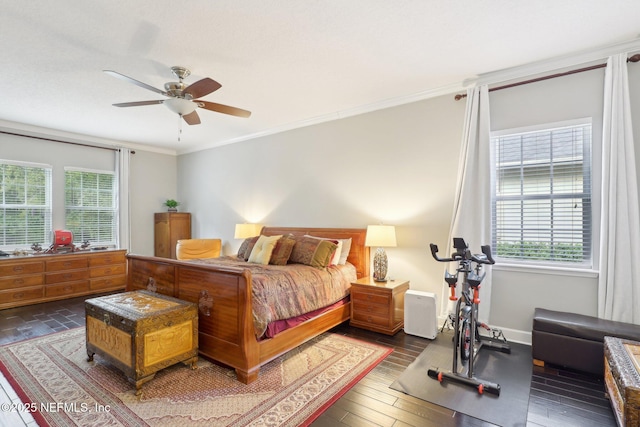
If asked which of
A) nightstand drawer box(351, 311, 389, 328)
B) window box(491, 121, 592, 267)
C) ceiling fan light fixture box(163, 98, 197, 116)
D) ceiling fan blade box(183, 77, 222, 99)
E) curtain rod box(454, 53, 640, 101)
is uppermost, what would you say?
curtain rod box(454, 53, 640, 101)

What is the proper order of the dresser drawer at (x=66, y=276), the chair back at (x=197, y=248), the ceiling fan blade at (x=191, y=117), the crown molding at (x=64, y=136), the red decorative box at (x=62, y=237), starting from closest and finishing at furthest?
the ceiling fan blade at (x=191, y=117), the dresser drawer at (x=66, y=276), the crown molding at (x=64, y=136), the red decorative box at (x=62, y=237), the chair back at (x=197, y=248)

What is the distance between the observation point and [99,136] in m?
5.75

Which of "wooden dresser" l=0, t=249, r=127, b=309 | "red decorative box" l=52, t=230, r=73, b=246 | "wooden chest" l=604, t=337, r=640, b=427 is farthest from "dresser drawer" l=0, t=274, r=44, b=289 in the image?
"wooden chest" l=604, t=337, r=640, b=427

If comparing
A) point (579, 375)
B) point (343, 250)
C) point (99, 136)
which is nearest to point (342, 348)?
point (343, 250)

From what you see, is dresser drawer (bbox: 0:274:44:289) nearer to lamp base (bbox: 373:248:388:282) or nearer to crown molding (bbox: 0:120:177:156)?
crown molding (bbox: 0:120:177:156)

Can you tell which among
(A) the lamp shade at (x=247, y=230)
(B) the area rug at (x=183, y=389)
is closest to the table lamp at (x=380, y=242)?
(B) the area rug at (x=183, y=389)

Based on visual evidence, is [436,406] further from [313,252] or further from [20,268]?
[20,268]

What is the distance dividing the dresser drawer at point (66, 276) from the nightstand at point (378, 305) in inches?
179

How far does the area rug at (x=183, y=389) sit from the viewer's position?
2006mm

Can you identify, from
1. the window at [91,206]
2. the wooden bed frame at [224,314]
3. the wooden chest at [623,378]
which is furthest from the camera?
the window at [91,206]

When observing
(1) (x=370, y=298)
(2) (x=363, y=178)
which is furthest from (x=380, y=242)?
(2) (x=363, y=178)

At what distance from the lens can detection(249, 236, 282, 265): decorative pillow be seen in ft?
12.7

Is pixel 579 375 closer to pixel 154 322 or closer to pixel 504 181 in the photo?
pixel 504 181

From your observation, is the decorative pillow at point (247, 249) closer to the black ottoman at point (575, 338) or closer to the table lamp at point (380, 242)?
the table lamp at point (380, 242)
